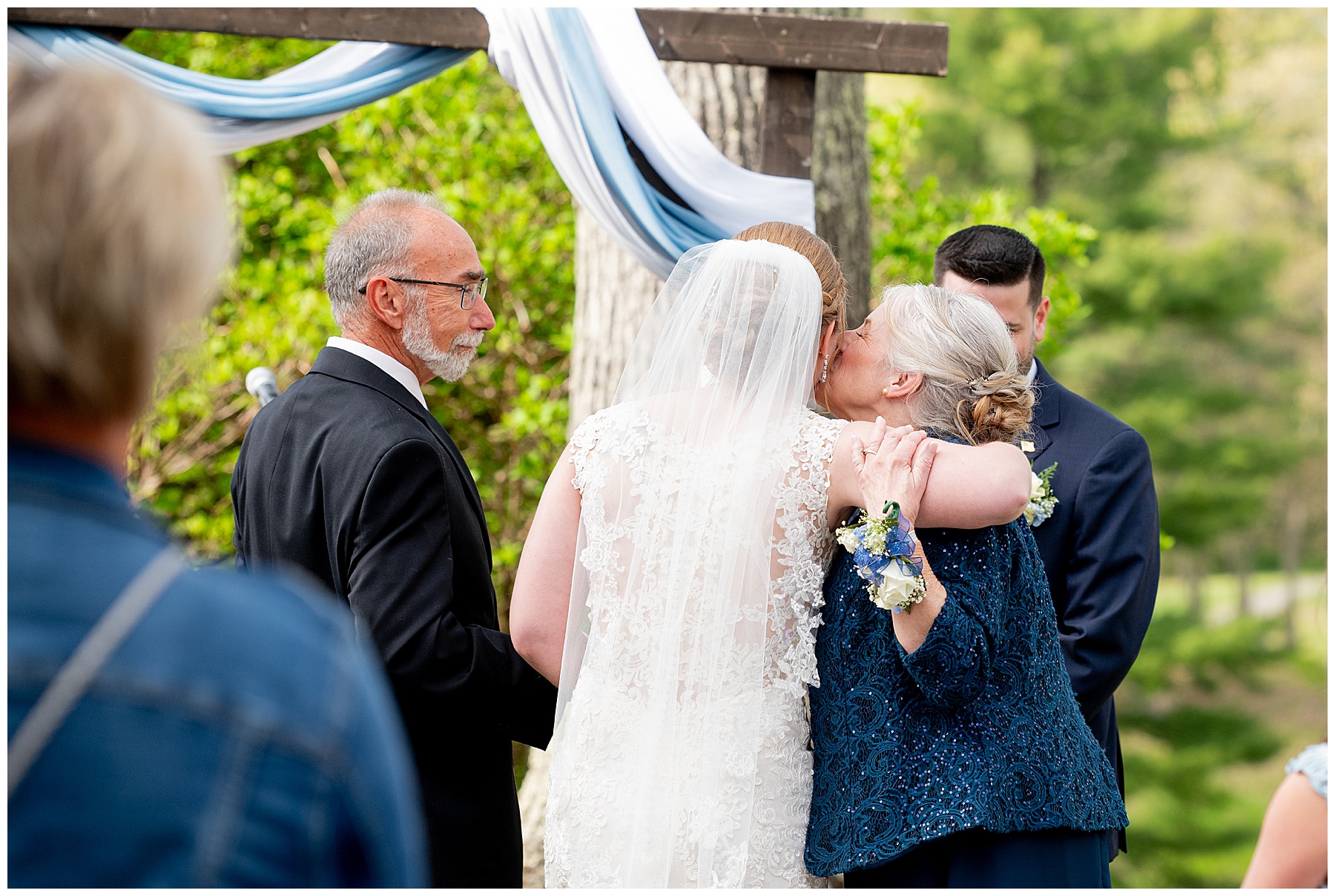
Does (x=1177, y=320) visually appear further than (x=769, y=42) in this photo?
Yes

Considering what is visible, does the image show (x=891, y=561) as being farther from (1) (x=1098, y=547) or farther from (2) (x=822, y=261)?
(1) (x=1098, y=547)

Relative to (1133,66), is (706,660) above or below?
below

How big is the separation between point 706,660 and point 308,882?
1.22m

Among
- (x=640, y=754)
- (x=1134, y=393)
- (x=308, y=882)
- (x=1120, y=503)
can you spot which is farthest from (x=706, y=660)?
(x=1134, y=393)

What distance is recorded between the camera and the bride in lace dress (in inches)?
80.0

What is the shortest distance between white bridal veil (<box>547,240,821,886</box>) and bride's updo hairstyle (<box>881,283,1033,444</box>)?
0.71ft

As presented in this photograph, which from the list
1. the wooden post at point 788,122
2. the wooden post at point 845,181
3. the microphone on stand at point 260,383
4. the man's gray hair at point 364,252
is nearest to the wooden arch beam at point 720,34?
the wooden post at point 788,122

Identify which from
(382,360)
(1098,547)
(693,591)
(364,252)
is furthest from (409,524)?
(1098,547)

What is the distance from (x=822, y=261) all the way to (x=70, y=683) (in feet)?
Result: 5.64

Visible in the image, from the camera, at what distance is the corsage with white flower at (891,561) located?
6.17 feet

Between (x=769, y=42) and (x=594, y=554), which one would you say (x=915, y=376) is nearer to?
(x=594, y=554)

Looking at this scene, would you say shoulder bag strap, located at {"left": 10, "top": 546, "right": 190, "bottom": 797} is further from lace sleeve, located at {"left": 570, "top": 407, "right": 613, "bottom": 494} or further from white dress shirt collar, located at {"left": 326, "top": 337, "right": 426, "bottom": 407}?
white dress shirt collar, located at {"left": 326, "top": 337, "right": 426, "bottom": 407}

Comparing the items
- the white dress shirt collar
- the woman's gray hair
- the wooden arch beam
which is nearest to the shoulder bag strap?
the woman's gray hair

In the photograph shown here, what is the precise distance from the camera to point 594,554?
2119 millimetres
